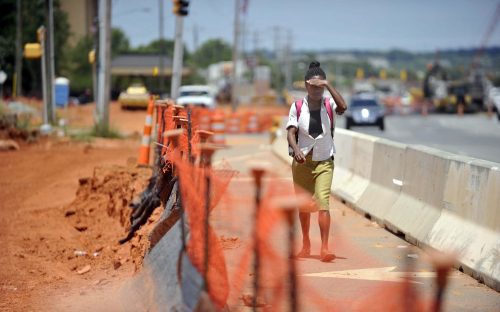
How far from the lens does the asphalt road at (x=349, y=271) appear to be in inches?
259

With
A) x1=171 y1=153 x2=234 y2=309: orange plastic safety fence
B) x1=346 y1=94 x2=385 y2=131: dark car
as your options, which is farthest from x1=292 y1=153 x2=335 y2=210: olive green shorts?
x1=346 y1=94 x2=385 y2=131: dark car

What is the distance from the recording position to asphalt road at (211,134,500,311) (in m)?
6.57

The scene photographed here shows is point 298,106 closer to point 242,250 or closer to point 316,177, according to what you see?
point 316,177

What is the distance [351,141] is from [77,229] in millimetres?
4671

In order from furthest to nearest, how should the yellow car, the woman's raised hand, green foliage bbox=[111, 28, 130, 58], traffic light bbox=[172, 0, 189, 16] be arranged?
green foliage bbox=[111, 28, 130, 58] → the yellow car → traffic light bbox=[172, 0, 189, 16] → the woman's raised hand

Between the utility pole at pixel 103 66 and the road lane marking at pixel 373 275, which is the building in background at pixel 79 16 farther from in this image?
the road lane marking at pixel 373 275

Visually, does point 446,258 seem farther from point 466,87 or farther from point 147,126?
point 466,87

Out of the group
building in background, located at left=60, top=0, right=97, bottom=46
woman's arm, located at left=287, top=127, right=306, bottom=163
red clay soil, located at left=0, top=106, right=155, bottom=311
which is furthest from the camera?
building in background, located at left=60, top=0, right=97, bottom=46

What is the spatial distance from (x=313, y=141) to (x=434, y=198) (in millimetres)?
1623

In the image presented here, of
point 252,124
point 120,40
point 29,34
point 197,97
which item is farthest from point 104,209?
point 120,40

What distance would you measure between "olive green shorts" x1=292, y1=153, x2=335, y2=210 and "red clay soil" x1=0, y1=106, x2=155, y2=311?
176cm

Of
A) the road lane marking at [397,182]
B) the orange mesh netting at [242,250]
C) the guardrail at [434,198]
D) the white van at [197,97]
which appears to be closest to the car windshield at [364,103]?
the white van at [197,97]

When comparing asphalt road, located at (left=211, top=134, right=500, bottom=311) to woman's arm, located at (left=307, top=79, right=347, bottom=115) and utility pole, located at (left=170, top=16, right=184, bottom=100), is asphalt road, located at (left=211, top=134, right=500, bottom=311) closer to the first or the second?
woman's arm, located at (left=307, top=79, right=347, bottom=115)

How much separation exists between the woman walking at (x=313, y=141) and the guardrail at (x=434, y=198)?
4.19ft
